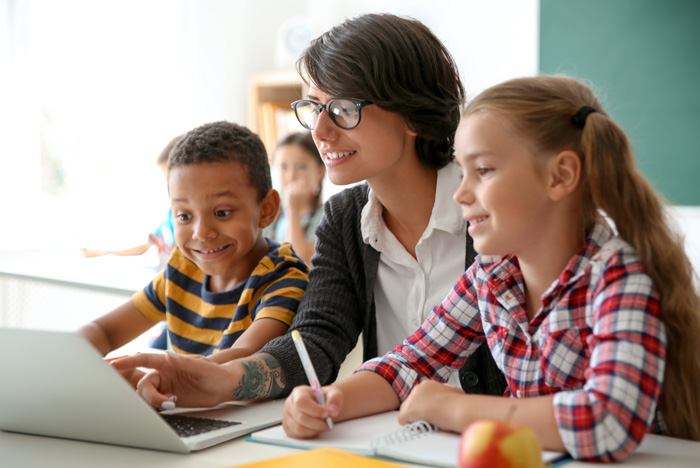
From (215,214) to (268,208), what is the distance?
0.44ft

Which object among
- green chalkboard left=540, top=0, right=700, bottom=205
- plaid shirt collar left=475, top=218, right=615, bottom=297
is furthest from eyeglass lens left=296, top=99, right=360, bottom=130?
green chalkboard left=540, top=0, right=700, bottom=205

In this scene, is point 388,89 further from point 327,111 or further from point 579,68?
point 579,68

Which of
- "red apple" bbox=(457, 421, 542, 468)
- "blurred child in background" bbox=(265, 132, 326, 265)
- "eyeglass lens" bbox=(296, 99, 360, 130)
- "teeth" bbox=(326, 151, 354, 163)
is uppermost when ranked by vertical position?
"eyeglass lens" bbox=(296, 99, 360, 130)

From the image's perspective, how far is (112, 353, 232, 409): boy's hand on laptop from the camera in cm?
106

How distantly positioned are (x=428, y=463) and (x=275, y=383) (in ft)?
1.30

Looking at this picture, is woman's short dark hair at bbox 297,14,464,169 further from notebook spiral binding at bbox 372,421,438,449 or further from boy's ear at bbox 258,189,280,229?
notebook spiral binding at bbox 372,421,438,449

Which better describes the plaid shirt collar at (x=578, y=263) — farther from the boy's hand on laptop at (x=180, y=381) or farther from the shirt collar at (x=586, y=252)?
the boy's hand on laptop at (x=180, y=381)

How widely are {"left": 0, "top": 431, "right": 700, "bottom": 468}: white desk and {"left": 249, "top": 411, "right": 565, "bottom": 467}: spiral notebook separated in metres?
0.02

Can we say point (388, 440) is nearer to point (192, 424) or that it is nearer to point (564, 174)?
point (192, 424)

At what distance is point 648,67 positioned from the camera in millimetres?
3168

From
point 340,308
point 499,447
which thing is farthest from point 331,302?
point 499,447

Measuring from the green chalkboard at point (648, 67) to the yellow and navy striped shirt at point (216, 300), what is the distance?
6.18ft

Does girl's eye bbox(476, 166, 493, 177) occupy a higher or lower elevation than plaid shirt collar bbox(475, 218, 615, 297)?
higher

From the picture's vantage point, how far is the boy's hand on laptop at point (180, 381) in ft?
3.47
